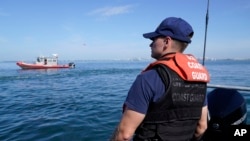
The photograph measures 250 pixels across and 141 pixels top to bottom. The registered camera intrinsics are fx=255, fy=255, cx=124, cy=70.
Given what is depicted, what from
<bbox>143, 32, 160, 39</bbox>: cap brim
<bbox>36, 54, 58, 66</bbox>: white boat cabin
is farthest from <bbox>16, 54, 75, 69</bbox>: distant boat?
<bbox>143, 32, 160, 39</bbox>: cap brim

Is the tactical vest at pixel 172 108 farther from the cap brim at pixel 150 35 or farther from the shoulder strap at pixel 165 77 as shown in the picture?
the cap brim at pixel 150 35

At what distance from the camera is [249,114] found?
31.8 feet

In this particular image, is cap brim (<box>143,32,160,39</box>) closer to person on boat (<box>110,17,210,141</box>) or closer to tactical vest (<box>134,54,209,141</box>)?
person on boat (<box>110,17,210,141</box>)

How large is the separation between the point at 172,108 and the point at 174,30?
0.75 m

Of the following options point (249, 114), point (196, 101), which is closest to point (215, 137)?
point (196, 101)

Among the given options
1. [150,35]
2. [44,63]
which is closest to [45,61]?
[44,63]

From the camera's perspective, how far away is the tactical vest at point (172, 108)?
2.38 meters

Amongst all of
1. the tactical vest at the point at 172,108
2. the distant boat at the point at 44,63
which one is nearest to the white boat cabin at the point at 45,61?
the distant boat at the point at 44,63

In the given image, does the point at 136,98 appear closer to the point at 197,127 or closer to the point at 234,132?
the point at 197,127

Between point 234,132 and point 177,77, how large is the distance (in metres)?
1.72

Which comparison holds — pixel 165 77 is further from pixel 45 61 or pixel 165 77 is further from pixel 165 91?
pixel 45 61

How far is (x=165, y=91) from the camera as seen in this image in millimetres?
2355

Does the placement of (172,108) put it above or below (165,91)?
below

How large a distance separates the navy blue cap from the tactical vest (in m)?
0.20
